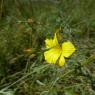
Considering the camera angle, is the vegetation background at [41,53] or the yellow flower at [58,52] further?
the vegetation background at [41,53]

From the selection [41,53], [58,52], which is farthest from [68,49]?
[41,53]

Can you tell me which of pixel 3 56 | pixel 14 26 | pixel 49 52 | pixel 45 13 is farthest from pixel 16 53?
pixel 45 13

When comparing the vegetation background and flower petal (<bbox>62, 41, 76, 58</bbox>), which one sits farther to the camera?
the vegetation background

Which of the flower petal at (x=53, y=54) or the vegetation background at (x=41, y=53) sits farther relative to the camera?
the vegetation background at (x=41, y=53)

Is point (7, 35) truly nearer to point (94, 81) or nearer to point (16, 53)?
point (16, 53)

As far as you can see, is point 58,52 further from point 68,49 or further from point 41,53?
point 41,53
